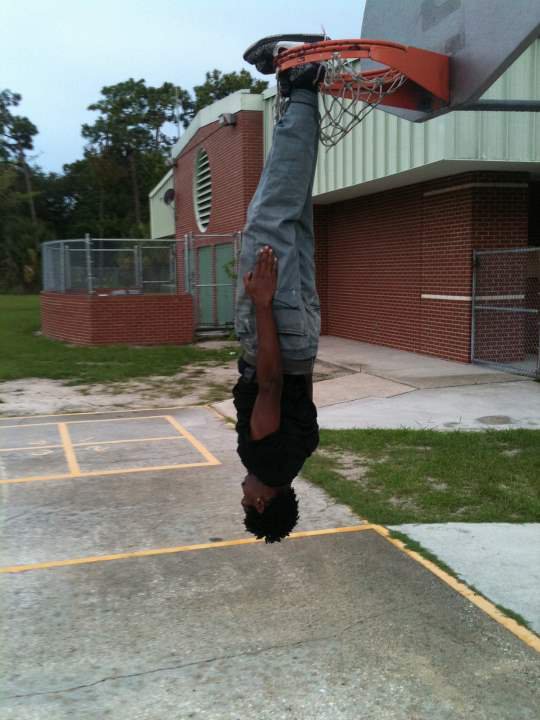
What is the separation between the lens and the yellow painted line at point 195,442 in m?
8.00

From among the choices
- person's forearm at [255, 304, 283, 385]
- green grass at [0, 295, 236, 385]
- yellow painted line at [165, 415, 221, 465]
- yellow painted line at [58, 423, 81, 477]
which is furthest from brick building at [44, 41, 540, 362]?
person's forearm at [255, 304, 283, 385]

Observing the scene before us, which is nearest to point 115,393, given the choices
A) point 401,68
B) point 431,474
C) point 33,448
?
point 33,448

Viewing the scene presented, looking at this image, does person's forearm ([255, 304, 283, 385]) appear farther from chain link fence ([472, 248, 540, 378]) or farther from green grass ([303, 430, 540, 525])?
chain link fence ([472, 248, 540, 378])

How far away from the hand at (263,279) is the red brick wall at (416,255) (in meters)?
12.0

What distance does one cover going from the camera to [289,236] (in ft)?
7.01

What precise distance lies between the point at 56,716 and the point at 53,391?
9788 millimetres

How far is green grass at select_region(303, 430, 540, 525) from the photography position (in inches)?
238

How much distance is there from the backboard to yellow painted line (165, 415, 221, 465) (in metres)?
5.05

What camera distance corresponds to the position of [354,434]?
8758 mm

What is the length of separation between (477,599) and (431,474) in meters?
2.68

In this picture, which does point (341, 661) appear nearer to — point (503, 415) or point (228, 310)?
point (503, 415)

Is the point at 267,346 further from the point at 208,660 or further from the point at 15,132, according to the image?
the point at 15,132

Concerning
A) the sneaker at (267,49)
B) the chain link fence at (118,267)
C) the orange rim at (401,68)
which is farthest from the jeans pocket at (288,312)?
the chain link fence at (118,267)

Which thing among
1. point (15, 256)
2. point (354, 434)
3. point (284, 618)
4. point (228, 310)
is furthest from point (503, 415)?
point (15, 256)
